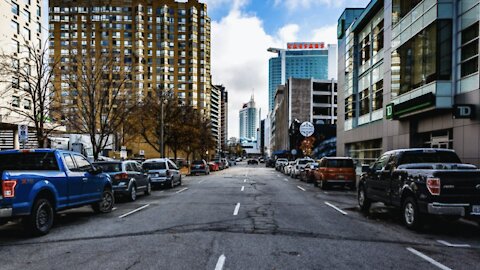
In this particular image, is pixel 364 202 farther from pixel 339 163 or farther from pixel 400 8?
pixel 400 8

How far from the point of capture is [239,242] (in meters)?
7.72

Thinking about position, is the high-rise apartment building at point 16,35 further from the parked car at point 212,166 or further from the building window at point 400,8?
the building window at point 400,8

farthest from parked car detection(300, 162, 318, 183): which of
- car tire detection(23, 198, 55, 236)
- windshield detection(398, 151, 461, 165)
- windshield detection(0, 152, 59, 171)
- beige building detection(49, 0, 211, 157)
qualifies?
beige building detection(49, 0, 211, 157)

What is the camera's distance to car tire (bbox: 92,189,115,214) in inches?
487

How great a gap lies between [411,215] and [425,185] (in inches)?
39.0

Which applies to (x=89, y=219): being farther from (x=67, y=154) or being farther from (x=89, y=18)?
(x=89, y=18)

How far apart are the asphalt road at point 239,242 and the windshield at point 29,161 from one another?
1509 millimetres

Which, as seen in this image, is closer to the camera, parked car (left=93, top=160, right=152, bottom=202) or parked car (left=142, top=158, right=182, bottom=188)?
parked car (left=93, top=160, right=152, bottom=202)

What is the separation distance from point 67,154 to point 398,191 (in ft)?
28.9

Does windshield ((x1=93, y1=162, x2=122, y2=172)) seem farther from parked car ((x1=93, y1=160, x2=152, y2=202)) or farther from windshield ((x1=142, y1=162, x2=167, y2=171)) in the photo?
windshield ((x1=142, y1=162, x2=167, y2=171))

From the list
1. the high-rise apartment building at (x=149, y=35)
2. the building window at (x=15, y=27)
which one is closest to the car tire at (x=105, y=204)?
the building window at (x=15, y=27)

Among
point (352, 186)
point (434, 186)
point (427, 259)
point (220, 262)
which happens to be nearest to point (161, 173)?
point (352, 186)

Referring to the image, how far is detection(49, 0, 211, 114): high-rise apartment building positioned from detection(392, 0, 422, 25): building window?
82.1 meters

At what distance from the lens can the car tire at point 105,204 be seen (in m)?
12.4
